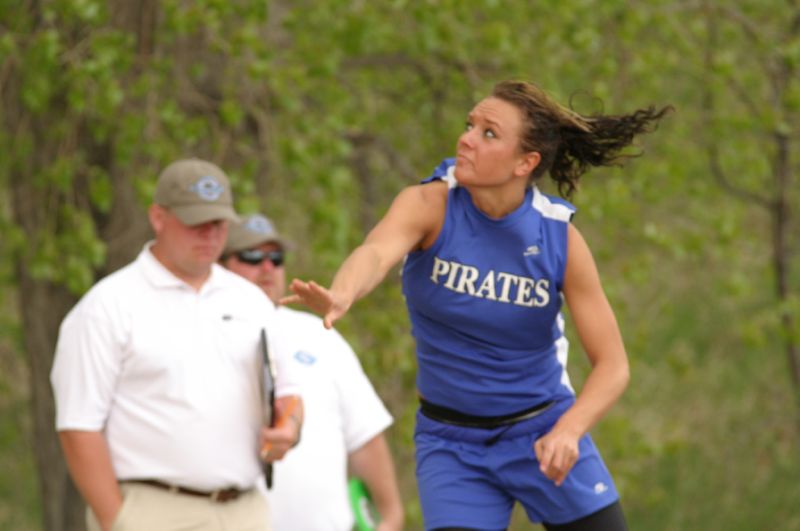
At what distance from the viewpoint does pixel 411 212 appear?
4.15 m

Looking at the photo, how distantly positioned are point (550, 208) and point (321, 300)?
38.2 inches

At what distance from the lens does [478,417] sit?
14.3ft

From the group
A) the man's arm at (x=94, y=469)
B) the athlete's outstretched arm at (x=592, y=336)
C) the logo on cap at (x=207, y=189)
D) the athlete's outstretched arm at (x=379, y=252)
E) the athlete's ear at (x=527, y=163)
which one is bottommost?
the man's arm at (x=94, y=469)

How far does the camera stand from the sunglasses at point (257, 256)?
5684mm

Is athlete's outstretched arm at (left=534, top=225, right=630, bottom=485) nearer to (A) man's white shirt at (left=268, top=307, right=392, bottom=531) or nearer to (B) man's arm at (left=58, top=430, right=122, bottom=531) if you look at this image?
(A) man's white shirt at (left=268, top=307, right=392, bottom=531)

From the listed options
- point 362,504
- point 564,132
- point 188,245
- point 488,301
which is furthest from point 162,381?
point 564,132

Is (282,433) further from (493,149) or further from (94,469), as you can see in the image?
(493,149)

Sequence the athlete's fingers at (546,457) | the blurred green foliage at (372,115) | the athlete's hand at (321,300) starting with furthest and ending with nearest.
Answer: the blurred green foliage at (372,115) → the athlete's fingers at (546,457) → the athlete's hand at (321,300)

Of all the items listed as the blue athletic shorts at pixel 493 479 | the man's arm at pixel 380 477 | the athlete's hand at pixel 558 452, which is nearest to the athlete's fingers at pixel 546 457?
the athlete's hand at pixel 558 452

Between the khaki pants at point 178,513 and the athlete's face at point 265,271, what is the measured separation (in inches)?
37.0

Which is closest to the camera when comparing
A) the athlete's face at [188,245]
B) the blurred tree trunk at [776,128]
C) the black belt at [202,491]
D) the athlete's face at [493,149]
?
the athlete's face at [493,149]

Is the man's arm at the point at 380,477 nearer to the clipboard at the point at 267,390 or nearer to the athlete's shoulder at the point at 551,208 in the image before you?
the clipboard at the point at 267,390

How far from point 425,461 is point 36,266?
3.66m

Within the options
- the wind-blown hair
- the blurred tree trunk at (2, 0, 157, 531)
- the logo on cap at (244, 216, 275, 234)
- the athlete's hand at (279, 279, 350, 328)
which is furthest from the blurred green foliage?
the athlete's hand at (279, 279, 350, 328)
